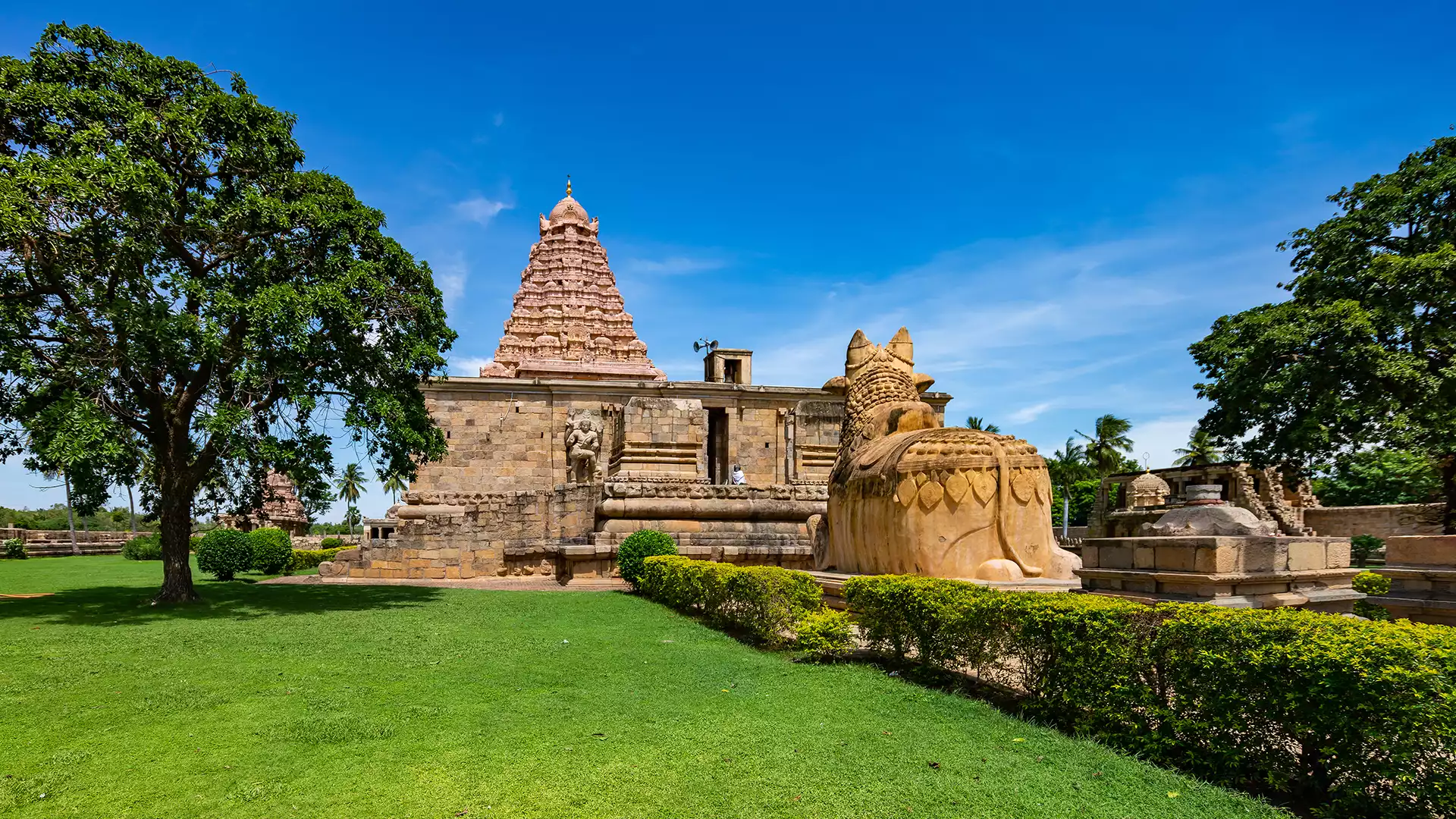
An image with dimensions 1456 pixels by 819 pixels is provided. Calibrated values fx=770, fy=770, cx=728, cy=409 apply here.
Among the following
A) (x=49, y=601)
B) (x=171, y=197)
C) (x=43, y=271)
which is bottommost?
(x=49, y=601)

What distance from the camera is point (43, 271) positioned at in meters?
9.16

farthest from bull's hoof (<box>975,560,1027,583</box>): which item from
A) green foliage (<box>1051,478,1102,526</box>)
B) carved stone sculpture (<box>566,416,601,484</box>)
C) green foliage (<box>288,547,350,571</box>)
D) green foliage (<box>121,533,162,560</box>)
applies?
green foliage (<box>1051,478,1102,526</box>)

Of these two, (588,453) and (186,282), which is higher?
(186,282)

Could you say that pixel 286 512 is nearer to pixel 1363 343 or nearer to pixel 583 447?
pixel 583 447

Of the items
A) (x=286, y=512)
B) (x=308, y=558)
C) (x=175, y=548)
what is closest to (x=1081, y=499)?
(x=308, y=558)

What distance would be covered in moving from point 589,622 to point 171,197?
735 centimetres

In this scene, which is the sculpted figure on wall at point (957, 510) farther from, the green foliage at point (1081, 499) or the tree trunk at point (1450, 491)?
the green foliage at point (1081, 499)

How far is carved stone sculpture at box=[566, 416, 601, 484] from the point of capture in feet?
61.9

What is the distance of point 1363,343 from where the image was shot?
13.5m

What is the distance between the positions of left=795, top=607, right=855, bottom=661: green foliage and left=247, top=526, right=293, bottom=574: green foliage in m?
15.2

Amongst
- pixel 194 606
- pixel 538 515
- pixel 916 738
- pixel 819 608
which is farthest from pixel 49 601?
pixel 916 738

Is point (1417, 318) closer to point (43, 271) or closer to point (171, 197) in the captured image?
point (171, 197)

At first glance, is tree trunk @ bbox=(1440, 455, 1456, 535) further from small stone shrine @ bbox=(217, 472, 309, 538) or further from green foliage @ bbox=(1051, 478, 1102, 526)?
small stone shrine @ bbox=(217, 472, 309, 538)

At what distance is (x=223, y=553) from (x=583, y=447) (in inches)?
306
